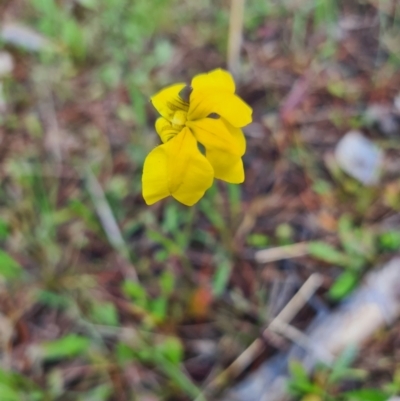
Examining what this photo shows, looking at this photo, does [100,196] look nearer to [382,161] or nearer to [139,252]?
[139,252]

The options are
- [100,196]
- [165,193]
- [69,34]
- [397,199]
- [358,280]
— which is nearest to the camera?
[165,193]

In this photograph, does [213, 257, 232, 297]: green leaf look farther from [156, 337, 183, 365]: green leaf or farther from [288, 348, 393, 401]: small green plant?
[288, 348, 393, 401]: small green plant

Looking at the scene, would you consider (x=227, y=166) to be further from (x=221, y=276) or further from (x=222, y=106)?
(x=221, y=276)

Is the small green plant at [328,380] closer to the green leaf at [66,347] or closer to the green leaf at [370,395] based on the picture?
the green leaf at [370,395]

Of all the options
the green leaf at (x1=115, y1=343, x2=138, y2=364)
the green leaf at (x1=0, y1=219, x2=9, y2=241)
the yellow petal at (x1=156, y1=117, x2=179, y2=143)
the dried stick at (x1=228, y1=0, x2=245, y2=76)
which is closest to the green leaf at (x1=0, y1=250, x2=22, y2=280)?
the green leaf at (x1=0, y1=219, x2=9, y2=241)

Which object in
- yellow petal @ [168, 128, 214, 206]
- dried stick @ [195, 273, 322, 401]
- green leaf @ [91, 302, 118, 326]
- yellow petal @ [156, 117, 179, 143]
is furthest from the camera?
green leaf @ [91, 302, 118, 326]

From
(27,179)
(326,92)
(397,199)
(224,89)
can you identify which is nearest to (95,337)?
(27,179)

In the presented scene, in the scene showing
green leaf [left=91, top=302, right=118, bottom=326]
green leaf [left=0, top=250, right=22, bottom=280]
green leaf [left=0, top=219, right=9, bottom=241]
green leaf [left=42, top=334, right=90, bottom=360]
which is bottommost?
green leaf [left=42, top=334, right=90, bottom=360]
